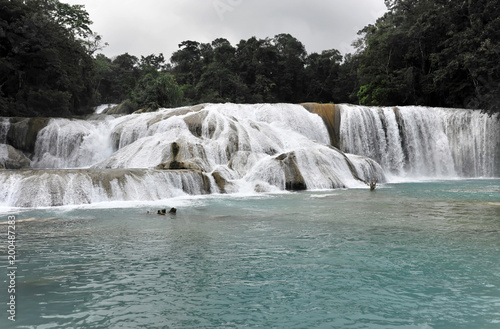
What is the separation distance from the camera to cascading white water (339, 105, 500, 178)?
25031mm

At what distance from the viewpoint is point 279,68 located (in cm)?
4866

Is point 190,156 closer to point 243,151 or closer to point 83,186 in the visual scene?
point 243,151

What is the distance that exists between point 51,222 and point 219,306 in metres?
6.44

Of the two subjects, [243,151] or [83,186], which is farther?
[243,151]

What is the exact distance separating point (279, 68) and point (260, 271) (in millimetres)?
44948

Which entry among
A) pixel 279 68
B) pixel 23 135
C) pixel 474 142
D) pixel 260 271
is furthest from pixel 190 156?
pixel 279 68

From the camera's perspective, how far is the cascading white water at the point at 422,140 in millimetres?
25031

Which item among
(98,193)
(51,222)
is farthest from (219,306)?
(98,193)

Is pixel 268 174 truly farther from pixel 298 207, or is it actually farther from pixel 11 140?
pixel 11 140

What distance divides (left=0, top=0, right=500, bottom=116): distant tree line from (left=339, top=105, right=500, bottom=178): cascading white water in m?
1.85

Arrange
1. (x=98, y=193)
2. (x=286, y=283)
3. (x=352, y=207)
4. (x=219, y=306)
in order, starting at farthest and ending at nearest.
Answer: (x=98, y=193)
(x=352, y=207)
(x=286, y=283)
(x=219, y=306)

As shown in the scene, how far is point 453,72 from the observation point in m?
29.4

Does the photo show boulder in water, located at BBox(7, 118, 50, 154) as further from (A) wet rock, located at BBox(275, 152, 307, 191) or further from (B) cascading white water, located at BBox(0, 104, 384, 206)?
(A) wet rock, located at BBox(275, 152, 307, 191)

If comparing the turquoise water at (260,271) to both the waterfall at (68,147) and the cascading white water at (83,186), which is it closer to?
the cascading white water at (83,186)
